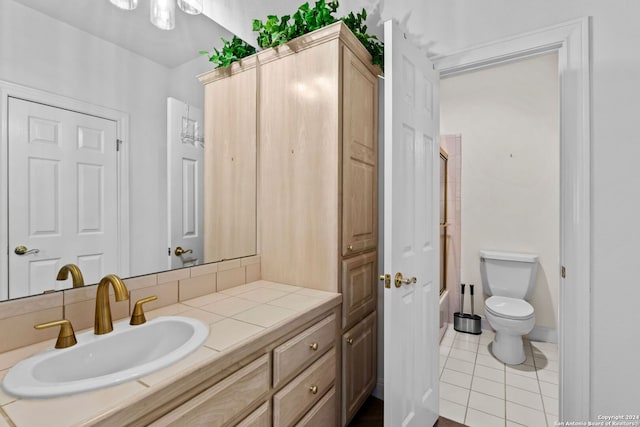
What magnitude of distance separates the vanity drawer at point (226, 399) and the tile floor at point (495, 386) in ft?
4.75

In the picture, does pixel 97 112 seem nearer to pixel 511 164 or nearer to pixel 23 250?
pixel 23 250

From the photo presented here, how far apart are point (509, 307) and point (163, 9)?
3164 millimetres

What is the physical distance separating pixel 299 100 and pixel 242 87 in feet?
1.35

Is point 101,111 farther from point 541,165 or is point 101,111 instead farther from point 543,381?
point 541,165

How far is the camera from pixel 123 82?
118cm

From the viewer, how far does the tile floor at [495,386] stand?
179 centimetres

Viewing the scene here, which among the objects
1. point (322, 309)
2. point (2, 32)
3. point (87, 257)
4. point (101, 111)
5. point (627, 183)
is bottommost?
point (322, 309)

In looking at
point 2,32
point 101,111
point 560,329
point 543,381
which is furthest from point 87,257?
point 543,381

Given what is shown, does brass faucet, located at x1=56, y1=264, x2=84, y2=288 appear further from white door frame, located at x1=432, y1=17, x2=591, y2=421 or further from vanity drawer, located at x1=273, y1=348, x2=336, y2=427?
white door frame, located at x1=432, y1=17, x2=591, y2=421

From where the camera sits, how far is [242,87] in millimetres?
1774

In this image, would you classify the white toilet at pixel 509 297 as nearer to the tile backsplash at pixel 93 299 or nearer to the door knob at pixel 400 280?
the door knob at pixel 400 280

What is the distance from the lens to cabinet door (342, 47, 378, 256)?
1.57 meters

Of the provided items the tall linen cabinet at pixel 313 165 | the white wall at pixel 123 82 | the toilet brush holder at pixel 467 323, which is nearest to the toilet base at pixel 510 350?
the toilet brush holder at pixel 467 323

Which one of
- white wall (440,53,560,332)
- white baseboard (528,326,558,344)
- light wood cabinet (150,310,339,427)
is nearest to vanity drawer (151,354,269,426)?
light wood cabinet (150,310,339,427)
